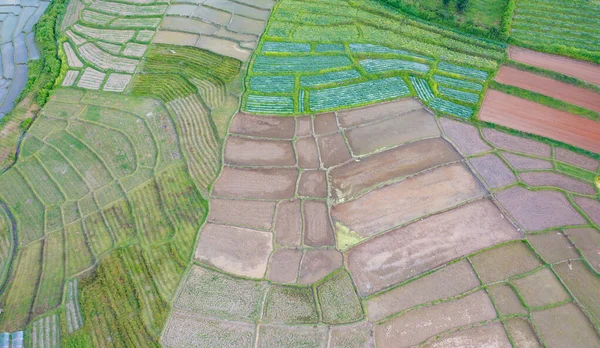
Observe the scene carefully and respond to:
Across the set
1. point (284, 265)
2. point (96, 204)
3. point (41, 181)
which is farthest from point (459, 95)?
point (41, 181)

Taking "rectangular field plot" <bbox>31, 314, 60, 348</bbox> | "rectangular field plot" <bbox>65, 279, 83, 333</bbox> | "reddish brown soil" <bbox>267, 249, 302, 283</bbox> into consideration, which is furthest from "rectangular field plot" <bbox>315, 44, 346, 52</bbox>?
"rectangular field plot" <bbox>31, 314, 60, 348</bbox>

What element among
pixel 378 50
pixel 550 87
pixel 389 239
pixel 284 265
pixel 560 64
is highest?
pixel 560 64

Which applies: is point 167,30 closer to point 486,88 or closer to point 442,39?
point 442,39

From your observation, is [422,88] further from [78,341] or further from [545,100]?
[78,341]

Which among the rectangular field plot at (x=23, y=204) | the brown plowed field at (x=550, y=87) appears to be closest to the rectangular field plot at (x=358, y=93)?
the brown plowed field at (x=550, y=87)

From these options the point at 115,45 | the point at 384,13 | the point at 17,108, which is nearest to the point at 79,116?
the point at 17,108
